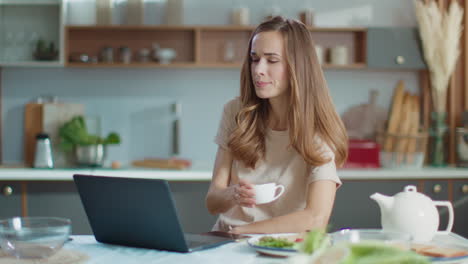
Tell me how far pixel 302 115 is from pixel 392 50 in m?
2.07

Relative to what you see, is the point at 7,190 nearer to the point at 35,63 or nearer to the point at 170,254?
the point at 35,63

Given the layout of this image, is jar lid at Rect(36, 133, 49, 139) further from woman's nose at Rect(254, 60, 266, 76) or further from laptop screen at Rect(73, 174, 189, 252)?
laptop screen at Rect(73, 174, 189, 252)

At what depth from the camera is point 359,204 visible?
142 inches

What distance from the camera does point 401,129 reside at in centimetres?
389

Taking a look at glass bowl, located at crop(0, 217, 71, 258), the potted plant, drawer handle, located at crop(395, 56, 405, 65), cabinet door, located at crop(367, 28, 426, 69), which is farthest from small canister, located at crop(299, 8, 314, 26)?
glass bowl, located at crop(0, 217, 71, 258)

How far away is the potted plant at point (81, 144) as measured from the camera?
3736 millimetres

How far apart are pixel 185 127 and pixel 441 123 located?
165 cm

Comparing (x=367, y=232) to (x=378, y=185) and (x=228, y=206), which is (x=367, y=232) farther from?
(x=378, y=185)

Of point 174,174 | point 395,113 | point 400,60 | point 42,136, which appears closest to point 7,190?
point 42,136

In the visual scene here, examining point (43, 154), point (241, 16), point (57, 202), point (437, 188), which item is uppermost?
point (241, 16)

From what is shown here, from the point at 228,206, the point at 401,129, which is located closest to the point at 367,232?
the point at 228,206

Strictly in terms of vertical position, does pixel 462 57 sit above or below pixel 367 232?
above

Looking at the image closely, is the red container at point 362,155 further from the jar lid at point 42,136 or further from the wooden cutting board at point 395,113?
the jar lid at point 42,136

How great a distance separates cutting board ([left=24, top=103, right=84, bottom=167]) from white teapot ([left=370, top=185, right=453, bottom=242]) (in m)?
2.62
